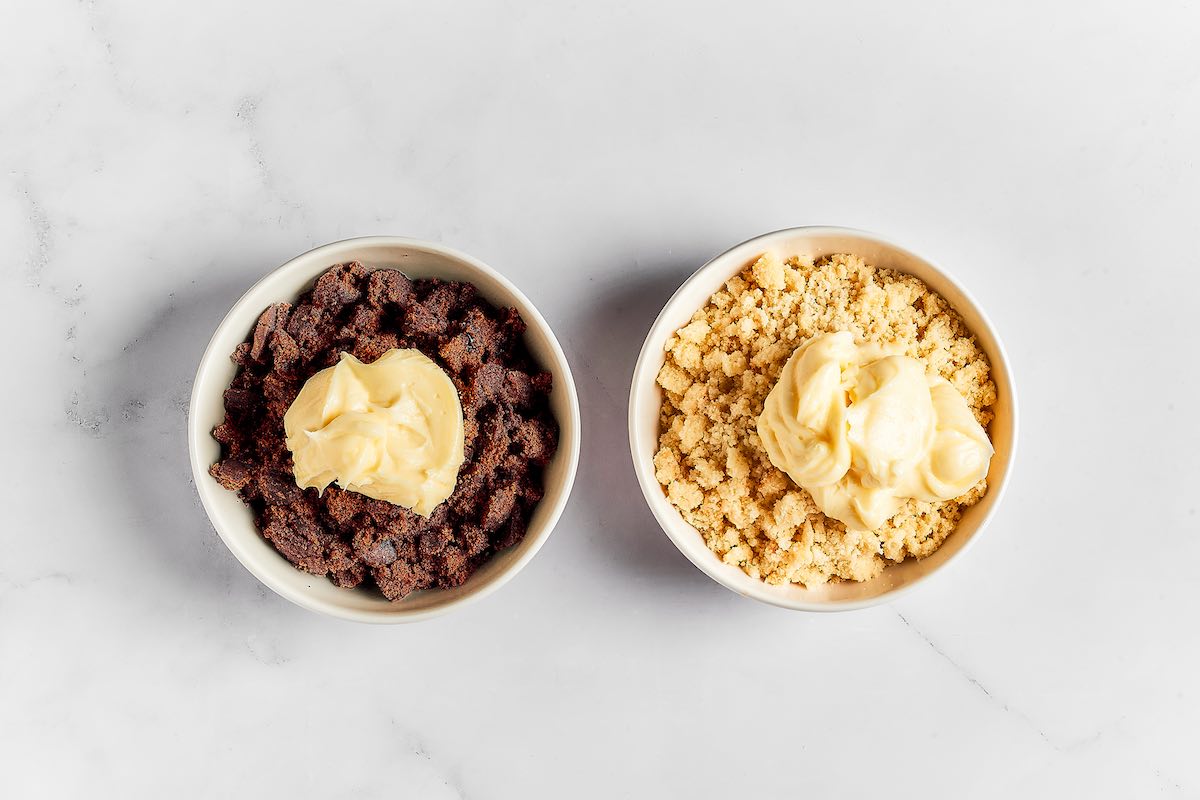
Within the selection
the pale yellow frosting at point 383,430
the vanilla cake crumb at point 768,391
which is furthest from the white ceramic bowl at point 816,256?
the pale yellow frosting at point 383,430

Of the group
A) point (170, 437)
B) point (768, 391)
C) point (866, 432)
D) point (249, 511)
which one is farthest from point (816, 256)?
point (170, 437)

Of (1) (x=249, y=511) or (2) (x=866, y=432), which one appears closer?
(2) (x=866, y=432)

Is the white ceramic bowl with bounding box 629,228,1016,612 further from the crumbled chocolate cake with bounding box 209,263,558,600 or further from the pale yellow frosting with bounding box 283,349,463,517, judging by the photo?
the pale yellow frosting with bounding box 283,349,463,517

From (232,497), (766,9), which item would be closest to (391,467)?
(232,497)

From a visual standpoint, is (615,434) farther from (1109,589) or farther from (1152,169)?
(1152,169)

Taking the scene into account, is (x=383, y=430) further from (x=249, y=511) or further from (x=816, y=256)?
(x=816, y=256)

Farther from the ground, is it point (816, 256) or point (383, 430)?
point (816, 256)

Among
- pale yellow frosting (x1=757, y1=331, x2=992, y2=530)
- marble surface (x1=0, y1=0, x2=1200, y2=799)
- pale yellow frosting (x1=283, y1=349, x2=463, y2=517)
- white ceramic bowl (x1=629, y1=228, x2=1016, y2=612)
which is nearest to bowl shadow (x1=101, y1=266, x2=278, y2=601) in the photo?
marble surface (x1=0, y1=0, x2=1200, y2=799)
